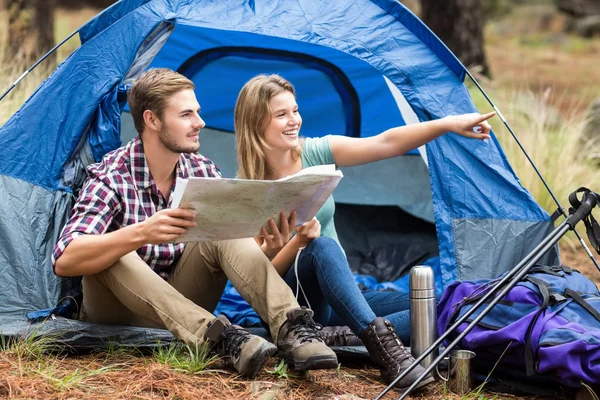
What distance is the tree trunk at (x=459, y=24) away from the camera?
719cm

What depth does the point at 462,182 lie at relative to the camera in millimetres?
3244

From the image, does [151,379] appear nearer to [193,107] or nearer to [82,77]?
[193,107]

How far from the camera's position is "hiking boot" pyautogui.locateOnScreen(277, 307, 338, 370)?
2.49 meters

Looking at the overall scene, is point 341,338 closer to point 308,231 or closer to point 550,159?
point 308,231

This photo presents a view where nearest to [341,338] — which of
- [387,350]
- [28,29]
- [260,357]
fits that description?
[387,350]

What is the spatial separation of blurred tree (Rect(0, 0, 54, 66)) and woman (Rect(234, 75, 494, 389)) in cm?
283

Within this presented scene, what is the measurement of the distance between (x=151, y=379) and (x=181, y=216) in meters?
0.53

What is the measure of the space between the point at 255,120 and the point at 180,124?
0.30m

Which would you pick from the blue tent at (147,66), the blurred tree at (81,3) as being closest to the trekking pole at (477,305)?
the blue tent at (147,66)

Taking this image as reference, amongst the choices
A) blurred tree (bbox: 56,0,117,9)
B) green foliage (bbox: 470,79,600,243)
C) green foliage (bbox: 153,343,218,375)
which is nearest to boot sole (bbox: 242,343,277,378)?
green foliage (bbox: 153,343,218,375)

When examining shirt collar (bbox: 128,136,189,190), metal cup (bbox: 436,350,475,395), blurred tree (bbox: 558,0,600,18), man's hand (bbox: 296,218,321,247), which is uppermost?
blurred tree (bbox: 558,0,600,18)

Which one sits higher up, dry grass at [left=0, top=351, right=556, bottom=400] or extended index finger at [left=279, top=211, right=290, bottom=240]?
extended index finger at [left=279, top=211, right=290, bottom=240]

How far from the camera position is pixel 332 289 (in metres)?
2.68

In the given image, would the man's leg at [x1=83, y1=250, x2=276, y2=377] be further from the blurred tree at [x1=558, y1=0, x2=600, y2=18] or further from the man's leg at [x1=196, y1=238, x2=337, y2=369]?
the blurred tree at [x1=558, y1=0, x2=600, y2=18]
